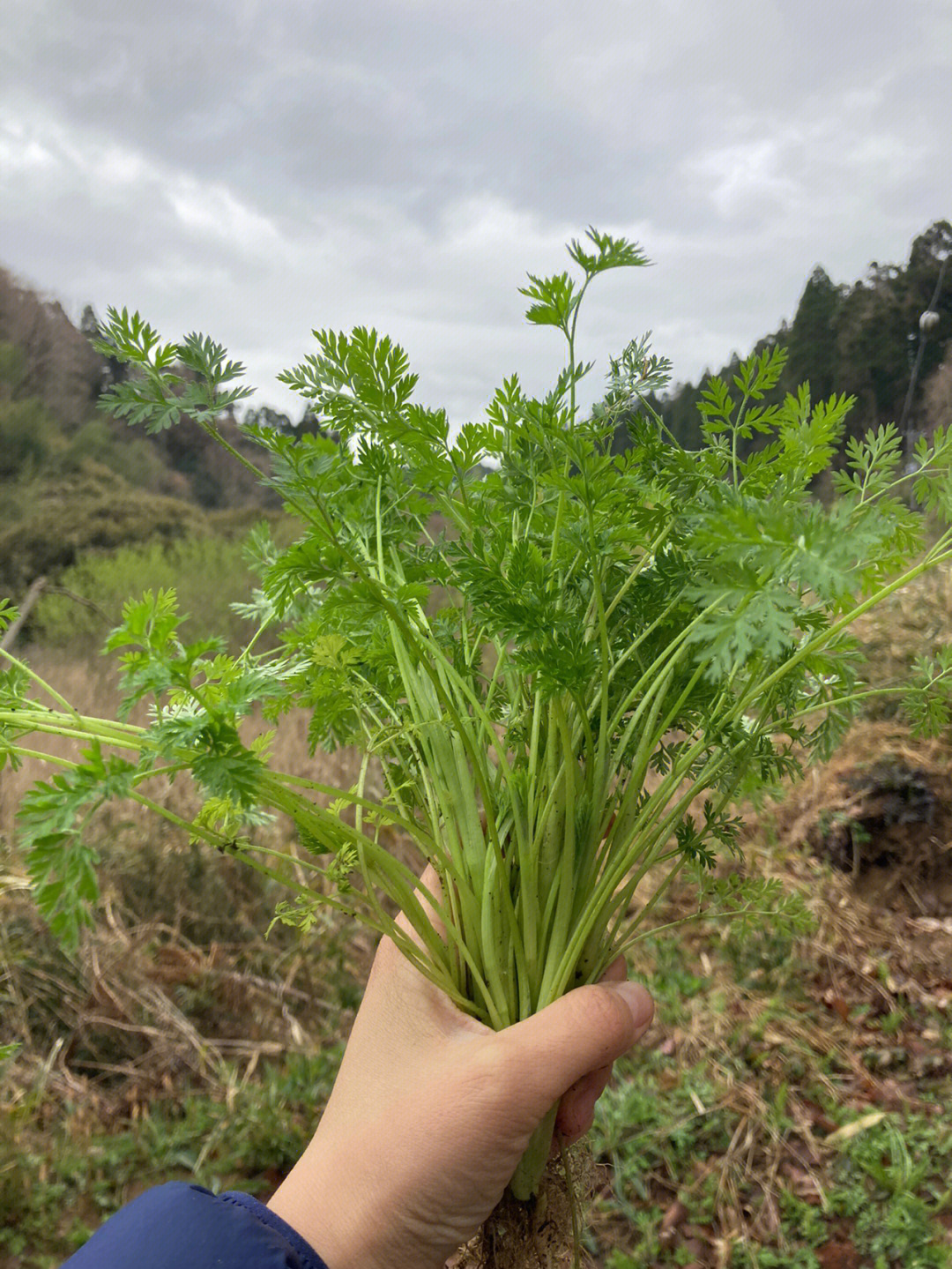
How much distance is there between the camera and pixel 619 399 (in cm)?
71

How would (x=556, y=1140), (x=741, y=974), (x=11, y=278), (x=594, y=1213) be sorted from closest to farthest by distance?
(x=556, y=1140), (x=594, y=1213), (x=741, y=974), (x=11, y=278)

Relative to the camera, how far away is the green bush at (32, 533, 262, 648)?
2.34m

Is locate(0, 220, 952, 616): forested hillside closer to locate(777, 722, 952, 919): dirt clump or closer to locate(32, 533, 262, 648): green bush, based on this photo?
locate(32, 533, 262, 648): green bush

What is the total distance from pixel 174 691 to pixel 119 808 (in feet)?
5.88

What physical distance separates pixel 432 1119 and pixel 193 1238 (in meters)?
0.19

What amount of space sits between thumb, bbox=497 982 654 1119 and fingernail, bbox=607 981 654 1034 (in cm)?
3

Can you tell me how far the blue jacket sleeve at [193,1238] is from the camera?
61cm

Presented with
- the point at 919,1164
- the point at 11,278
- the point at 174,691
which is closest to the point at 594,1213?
the point at 919,1164

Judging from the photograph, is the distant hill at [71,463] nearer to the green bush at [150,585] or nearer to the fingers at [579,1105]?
the green bush at [150,585]

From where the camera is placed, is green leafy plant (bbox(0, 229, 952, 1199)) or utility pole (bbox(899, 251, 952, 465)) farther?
utility pole (bbox(899, 251, 952, 465))

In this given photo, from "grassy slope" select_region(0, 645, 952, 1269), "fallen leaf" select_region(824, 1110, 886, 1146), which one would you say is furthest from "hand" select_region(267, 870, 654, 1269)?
"fallen leaf" select_region(824, 1110, 886, 1146)

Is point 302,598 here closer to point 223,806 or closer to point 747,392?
point 223,806

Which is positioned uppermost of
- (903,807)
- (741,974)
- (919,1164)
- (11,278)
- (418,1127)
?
(11,278)

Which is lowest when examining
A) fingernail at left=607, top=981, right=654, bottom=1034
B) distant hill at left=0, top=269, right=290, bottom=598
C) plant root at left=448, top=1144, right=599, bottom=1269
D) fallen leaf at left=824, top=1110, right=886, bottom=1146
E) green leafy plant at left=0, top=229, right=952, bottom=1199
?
fallen leaf at left=824, top=1110, right=886, bottom=1146
